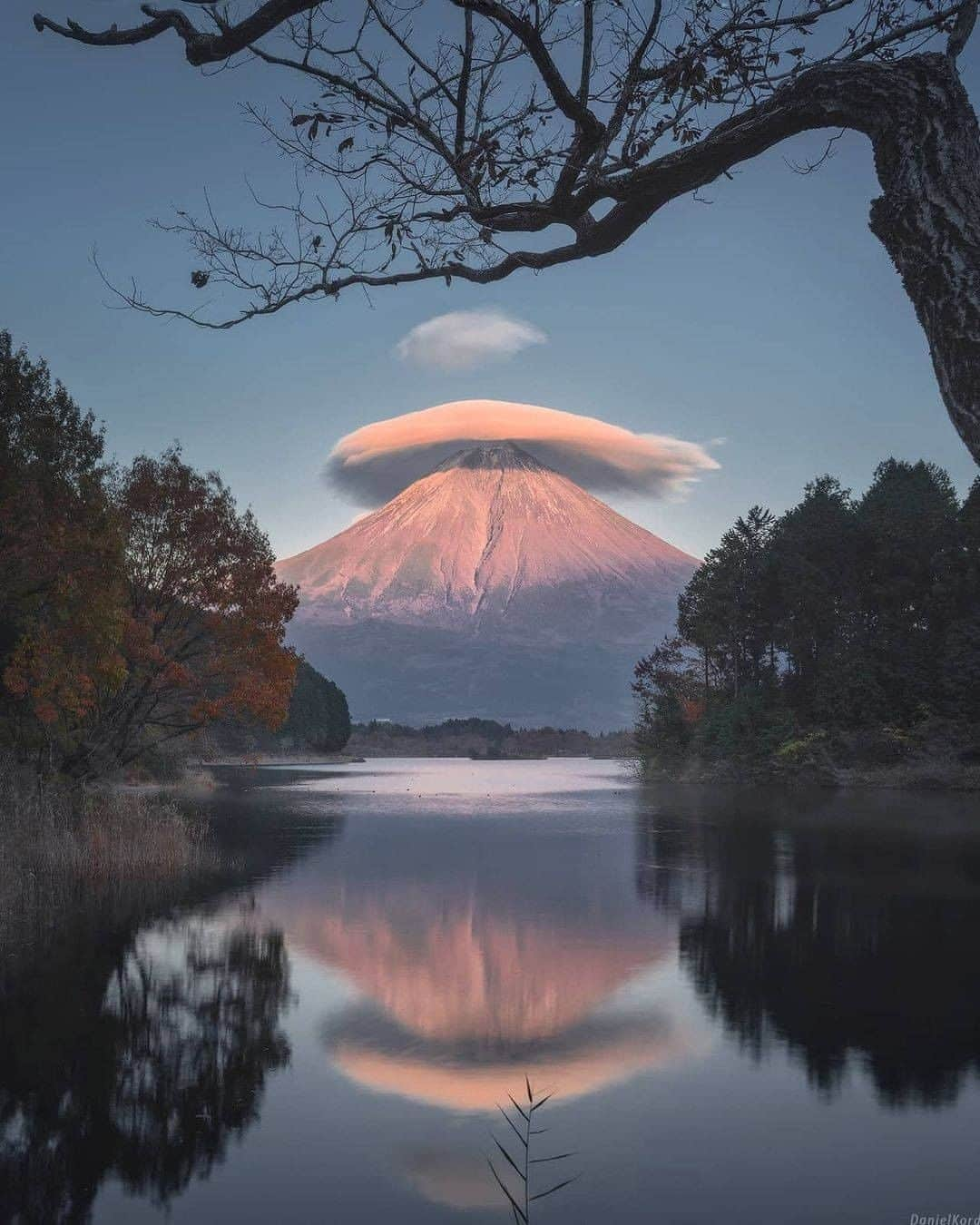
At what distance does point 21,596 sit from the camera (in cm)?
2191

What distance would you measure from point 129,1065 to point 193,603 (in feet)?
64.0

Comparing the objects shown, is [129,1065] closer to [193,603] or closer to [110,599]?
[110,599]

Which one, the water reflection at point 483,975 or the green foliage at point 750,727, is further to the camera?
the green foliage at point 750,727

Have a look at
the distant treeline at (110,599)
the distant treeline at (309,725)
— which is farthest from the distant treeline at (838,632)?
the distant treeline at (309,725)

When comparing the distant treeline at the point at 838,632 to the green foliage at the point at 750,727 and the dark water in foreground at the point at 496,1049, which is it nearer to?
the green foliage at the point at 750,727

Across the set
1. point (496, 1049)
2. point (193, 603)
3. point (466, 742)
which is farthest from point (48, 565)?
point (466, 742)

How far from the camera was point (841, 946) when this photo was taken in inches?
659

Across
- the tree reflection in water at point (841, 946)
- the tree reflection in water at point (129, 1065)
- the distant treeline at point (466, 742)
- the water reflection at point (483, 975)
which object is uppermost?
the distant treeline at point (466, 742)

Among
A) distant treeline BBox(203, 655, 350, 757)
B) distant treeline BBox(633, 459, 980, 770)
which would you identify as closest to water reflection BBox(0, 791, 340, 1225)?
distant treeline BBox(633, 459, 980, 770)

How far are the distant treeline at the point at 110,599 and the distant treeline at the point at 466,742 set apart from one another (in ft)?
487

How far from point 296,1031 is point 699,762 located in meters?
62.1

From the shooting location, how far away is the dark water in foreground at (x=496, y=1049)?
754 cm

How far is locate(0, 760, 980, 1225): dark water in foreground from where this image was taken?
24.7 feet

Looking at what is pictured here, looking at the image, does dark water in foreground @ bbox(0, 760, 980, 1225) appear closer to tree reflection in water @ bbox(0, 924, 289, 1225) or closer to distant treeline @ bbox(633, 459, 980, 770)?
tree reflection in water @ bbox(0, 924, 289, 1225)
